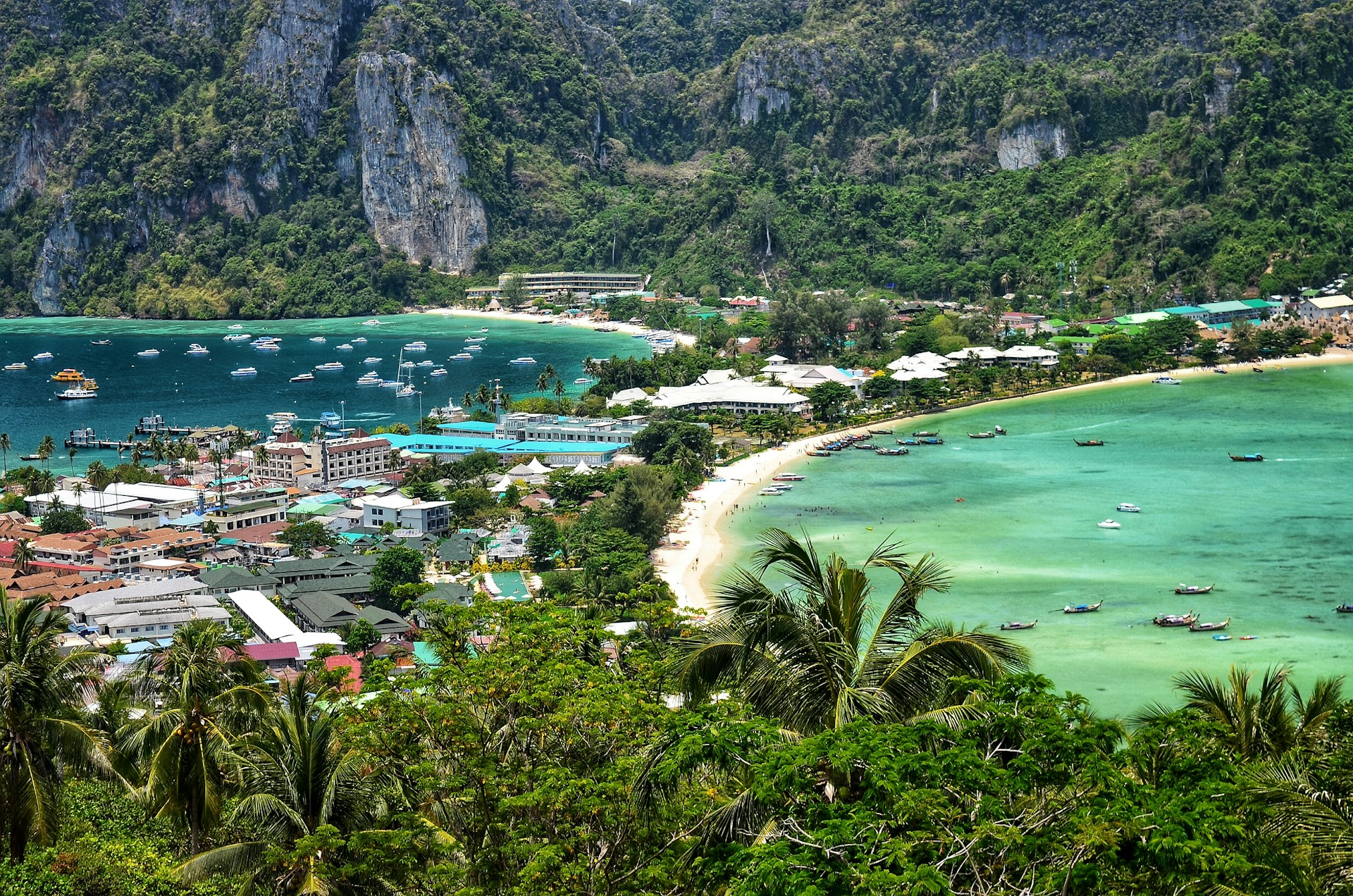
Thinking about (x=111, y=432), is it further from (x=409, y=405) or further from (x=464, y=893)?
(x=464, y=893)

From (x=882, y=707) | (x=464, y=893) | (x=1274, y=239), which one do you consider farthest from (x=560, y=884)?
(x=1274, y=239)

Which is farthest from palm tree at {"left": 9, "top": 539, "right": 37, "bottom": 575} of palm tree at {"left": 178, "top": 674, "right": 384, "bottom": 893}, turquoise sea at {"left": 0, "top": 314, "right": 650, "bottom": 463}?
palm tree at {"left": 178, "top": 674, "right": 384, "bottom": 893}

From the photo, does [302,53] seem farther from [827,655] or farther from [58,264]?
[827,655]

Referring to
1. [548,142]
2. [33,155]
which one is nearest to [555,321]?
[548,142]

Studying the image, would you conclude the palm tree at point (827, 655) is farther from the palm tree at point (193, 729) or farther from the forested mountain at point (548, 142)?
the forested mountain at point (548, 142)

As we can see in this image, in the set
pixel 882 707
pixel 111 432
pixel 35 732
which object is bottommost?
pixel 111 432

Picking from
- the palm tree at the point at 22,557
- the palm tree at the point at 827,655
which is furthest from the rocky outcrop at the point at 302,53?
the palm tree at the point at 827,655
